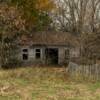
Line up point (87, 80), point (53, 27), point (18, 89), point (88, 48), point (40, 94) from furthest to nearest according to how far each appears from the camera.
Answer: point (53, 27)
point (88, 48)
point (87, 80)
point (18, 89)
point (40, 94)

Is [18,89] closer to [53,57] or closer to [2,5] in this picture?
[2,5]

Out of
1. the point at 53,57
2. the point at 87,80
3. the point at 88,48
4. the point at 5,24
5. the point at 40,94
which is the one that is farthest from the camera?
the point at 53,57

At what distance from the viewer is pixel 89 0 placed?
29766 millimetres

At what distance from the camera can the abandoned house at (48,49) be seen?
1320 inches

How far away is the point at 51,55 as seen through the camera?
34938mm

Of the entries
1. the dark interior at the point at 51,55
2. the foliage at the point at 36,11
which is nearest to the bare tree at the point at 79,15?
the foliage at the point at 36,11

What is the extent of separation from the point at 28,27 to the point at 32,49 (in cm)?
288

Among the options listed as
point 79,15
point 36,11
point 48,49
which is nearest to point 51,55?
point 48,49

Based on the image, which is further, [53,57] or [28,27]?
[53,57]

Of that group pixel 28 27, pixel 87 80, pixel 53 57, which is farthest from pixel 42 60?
pixel 87 80

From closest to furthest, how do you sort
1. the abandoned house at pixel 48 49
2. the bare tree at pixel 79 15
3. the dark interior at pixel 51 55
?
1. the bare tree at pixel 79 15
2. the abandoned house at pixel 48 49
3. the dark interior at pixel 51 55

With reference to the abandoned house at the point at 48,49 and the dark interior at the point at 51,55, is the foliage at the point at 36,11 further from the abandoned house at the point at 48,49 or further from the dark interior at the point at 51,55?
the dark interior at the point at 51,55

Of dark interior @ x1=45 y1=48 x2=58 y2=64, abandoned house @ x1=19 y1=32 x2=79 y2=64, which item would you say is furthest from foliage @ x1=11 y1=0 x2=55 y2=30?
dark interior @ x1=45 y1=48 x2=58 y2=64

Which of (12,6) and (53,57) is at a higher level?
(12,6)
